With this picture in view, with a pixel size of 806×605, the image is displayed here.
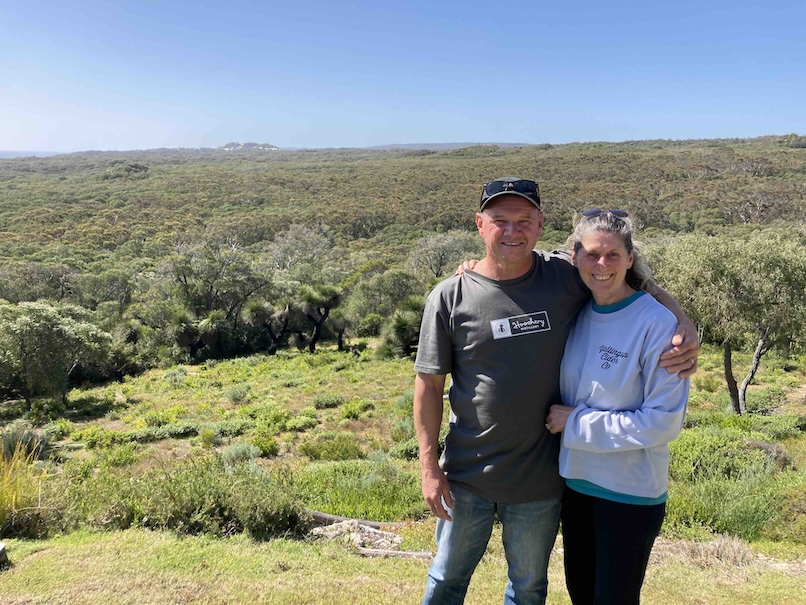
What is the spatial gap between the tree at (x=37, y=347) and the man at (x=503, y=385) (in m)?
21.7

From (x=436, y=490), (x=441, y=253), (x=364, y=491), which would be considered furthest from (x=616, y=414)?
(x=441, y=253)

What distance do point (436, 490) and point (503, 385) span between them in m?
0.57

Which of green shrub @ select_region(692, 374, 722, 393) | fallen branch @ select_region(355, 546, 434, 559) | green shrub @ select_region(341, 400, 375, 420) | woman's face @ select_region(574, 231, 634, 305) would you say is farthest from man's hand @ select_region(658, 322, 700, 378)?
green shrub @ select_region(692, 374, 722, 393)

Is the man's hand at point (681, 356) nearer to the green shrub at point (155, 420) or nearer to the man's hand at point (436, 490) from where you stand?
the man's hand at point (436, 490)

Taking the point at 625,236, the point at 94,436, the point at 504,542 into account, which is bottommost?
the point at 94,436

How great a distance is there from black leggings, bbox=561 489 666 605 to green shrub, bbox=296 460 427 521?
3.80 meters

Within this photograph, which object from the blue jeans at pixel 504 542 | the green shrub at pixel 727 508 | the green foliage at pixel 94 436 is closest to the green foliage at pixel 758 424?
the green shrub at pixel 727 508

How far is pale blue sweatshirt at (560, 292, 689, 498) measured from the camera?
189 cm

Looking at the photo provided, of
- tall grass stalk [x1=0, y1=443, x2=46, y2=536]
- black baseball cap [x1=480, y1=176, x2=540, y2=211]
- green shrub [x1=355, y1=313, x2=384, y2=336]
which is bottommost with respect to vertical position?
green shrub [x1=355, y1=313, x2=384, y2=336]

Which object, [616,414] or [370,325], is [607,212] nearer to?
[616,414]

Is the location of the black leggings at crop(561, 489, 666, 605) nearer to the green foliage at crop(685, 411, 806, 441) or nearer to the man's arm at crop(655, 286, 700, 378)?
the man's arm at crop(655, 286, 700, 378)

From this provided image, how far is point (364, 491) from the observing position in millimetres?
6160

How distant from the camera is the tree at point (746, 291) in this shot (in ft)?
39.2

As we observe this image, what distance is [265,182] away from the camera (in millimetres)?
113312
